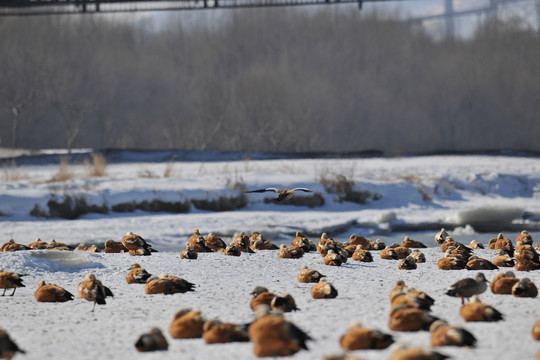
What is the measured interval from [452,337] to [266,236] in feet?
35.0

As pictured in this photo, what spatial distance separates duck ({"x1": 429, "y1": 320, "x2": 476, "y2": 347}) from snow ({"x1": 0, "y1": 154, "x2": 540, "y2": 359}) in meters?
0.06

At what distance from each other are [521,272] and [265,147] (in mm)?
39423

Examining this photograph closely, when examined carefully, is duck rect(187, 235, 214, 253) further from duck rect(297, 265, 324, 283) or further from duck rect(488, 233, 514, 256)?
duck rect(488, 233, 514, 256)

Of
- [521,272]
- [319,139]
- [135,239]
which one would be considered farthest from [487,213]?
[319,139]

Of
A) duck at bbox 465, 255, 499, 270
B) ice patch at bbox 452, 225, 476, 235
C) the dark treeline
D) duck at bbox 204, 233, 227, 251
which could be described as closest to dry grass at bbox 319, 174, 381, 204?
ice patch at bbox 452, 225, 476, 235

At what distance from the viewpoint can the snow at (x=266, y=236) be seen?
512 centimetres

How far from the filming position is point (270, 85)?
49031mm

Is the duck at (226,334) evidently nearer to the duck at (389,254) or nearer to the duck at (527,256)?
the duck at (527,256)

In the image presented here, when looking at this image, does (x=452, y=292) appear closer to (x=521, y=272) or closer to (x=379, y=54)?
(x=521, y=272)

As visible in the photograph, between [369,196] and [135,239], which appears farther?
[369,196]

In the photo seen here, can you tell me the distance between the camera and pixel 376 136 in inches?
2167

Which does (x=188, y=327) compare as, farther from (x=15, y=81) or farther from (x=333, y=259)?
(x=15, y=81)

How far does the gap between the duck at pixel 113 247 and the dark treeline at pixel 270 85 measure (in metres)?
33.6

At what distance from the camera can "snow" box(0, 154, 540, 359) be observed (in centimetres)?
512
